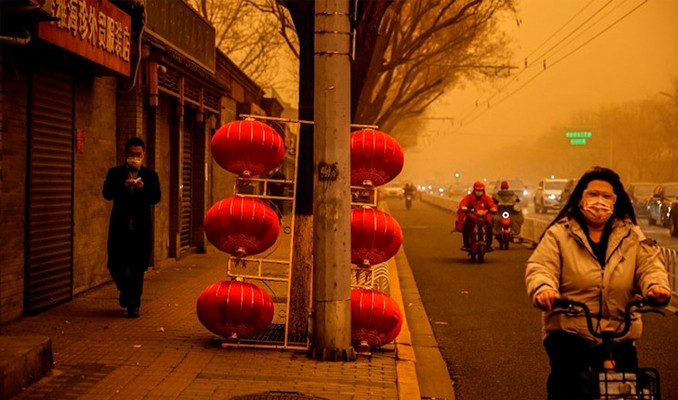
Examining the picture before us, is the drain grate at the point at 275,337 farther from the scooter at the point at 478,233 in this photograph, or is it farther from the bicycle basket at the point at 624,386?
the scooter at the point at 478,233

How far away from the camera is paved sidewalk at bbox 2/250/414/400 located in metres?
6.57

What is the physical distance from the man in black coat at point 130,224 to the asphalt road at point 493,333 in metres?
3.23

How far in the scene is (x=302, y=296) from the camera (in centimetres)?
881

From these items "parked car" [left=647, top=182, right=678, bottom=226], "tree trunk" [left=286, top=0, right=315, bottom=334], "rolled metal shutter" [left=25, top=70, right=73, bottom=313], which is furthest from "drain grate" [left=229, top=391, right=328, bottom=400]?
"parked car" [left=647, top=182, right=678, bottom=226]

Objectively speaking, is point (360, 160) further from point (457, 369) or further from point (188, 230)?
point (188, 230)

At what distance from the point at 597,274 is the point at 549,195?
1782 inches

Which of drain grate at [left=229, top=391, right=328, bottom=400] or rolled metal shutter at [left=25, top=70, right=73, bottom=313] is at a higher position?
rolled metal shutter at [left=25, top=70, right=73, bottom=313]

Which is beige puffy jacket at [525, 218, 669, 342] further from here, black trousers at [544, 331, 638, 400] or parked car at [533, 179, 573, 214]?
parked car at [533, 179, 573, 214]

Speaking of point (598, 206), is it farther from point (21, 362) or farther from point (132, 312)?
point (132, 312)

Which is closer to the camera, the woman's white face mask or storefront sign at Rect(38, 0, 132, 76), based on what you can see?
the woman's white face mask

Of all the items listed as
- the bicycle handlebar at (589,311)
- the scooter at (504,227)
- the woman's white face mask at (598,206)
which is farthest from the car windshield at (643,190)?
the bicycle handlebar at (589,311)

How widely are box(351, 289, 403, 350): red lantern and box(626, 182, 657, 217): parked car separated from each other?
34.8 meters

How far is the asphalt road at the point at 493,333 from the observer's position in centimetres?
782

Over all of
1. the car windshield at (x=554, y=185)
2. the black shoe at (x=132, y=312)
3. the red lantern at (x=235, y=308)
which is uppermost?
the car windshield at (x=554, y=185)
